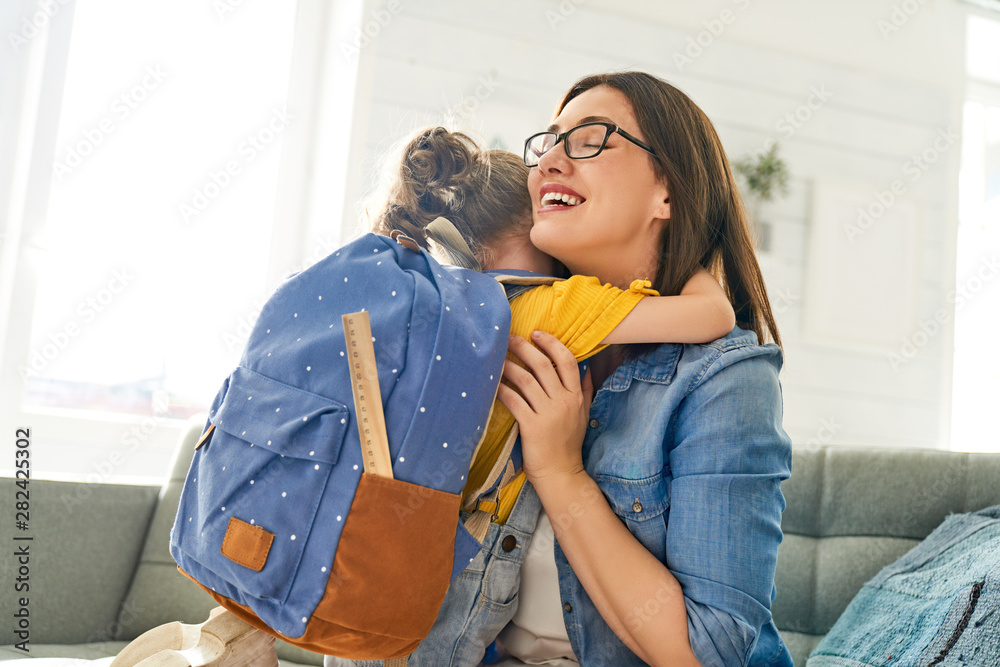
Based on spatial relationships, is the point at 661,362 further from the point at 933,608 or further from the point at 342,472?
the point at 933,608

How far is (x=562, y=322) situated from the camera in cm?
99

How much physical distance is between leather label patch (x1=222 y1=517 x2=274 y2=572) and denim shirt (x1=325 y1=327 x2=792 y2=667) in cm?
29

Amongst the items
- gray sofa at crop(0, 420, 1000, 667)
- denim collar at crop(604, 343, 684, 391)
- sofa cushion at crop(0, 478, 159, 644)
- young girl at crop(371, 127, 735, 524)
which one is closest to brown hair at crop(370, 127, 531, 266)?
young girl at crop(371, 127, 735, 524)

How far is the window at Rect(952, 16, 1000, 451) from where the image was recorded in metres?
3.71

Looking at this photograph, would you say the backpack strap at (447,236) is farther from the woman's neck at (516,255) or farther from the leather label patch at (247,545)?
the leather label patch at (247,545)

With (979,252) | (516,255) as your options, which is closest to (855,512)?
(516,255)

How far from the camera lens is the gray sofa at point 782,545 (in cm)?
165

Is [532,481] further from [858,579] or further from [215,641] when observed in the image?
[858,579]

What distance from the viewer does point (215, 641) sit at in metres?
0.89

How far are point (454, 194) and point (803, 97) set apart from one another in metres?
2.94

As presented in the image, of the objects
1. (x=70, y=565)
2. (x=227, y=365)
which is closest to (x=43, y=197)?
(x=227, y=365)

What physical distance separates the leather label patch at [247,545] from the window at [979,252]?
3.90 meters

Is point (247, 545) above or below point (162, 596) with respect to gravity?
above

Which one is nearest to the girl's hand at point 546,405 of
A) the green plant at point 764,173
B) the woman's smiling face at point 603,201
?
the woman's smiling face at point 603,201
